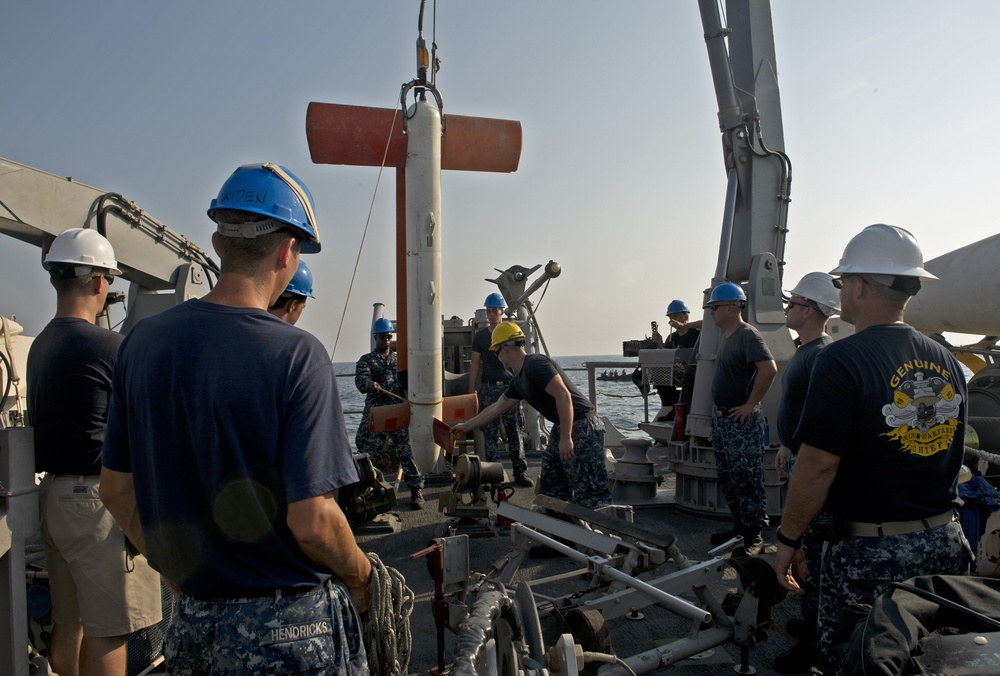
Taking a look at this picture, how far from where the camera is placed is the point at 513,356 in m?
5.19

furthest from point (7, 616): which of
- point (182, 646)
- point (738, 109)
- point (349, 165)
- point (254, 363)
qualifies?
point (738, 109)

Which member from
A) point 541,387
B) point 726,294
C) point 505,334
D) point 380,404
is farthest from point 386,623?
point 380,404

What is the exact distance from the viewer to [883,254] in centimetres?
245

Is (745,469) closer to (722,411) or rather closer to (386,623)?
(722,411)

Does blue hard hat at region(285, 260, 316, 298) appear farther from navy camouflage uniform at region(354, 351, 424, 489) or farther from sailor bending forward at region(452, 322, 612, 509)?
navy camouflage uniform at region(354, 351, 424, 489)

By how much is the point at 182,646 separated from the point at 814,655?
3028 millimetres

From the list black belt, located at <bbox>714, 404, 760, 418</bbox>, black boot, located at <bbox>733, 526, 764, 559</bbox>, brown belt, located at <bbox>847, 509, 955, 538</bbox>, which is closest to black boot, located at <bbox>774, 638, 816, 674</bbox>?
brown belt, located at <bbox>847, 509, 955, 538</bbox>

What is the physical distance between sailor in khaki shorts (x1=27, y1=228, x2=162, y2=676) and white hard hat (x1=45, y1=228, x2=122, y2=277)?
21cm

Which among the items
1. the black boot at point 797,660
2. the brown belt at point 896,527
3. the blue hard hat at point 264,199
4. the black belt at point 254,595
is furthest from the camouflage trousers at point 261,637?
the black boot at point 797,660

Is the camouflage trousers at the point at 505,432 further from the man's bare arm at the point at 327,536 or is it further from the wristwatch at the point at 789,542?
the man's bare arm at the point at 327,536

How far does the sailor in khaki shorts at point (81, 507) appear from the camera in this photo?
2.61 meters

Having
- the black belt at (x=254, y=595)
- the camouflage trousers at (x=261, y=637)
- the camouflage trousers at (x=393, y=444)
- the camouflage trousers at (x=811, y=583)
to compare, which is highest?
the black belt at (x=254, y=595)

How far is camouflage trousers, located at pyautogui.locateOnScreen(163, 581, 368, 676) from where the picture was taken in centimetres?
150

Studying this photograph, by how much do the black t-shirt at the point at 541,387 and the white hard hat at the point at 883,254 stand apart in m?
2.65
